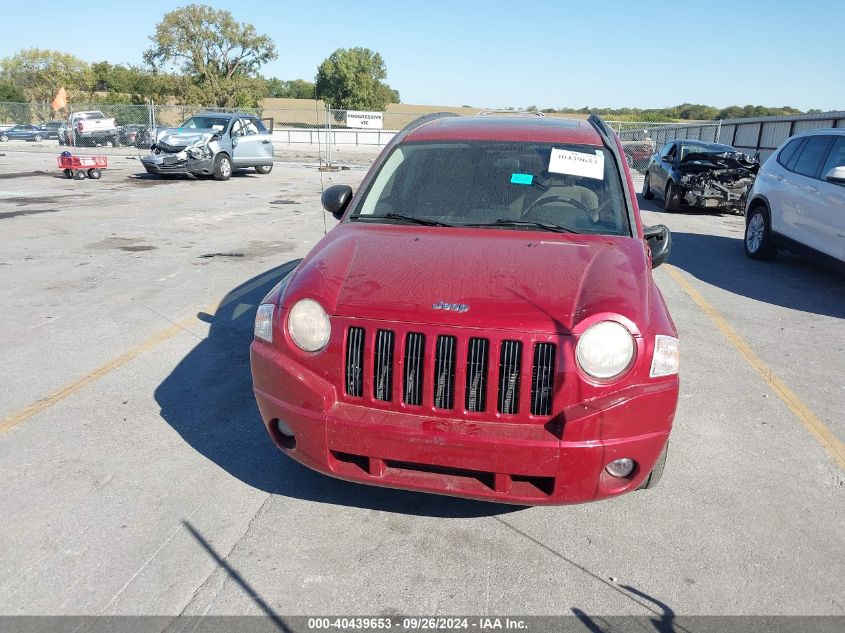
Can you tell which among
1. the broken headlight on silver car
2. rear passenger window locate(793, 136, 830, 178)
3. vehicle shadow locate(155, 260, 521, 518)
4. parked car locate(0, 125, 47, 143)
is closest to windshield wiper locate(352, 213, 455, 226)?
vehicle shadow locate(155, 260, 521, 518)

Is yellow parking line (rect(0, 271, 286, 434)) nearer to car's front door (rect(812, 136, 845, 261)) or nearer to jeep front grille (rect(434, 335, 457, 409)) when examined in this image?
jeep front grille (rect(434, 335, 457, 409))

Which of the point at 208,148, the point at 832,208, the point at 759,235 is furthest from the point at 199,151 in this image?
the point at 832,208

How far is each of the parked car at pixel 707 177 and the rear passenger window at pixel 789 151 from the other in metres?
5.46

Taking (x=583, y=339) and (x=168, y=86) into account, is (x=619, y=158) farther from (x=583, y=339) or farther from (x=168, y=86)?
(x=168, y=86)

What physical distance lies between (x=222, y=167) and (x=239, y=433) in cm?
1770

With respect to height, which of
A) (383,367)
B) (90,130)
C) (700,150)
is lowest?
(90,130)

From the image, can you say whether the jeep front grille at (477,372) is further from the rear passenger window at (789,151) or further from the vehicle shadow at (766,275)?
the rear passenger window at (789,151)

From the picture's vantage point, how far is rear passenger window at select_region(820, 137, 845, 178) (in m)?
8.07

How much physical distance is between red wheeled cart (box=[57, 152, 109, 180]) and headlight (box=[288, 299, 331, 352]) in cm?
1875

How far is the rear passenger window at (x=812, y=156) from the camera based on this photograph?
845cm

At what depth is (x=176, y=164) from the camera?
19781 mm

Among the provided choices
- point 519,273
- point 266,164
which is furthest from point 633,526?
point 266,164

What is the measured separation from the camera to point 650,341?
9.69 ft

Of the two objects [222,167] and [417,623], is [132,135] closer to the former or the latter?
[222,167]
